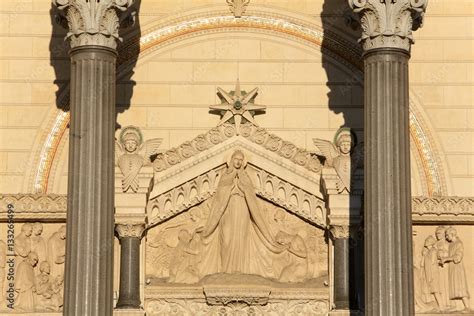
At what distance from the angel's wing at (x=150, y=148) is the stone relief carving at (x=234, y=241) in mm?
1137

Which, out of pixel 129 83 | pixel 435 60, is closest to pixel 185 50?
pixel 129 83

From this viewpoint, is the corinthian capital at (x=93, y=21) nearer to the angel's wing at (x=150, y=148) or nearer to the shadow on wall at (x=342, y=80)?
the angel's wing at (x=150, y=148)

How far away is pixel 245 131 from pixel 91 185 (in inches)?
147

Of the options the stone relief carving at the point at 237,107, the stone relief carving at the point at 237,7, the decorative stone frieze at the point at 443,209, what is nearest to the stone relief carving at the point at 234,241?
the stone relief carving at the point at 237,107

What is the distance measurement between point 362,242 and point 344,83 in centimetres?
303

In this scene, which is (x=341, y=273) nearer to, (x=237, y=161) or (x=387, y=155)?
(x=237, y=161)

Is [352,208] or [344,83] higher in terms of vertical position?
[344,83]

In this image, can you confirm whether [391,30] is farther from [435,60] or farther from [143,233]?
[143,233]

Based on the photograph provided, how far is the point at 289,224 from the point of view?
77.8 feet

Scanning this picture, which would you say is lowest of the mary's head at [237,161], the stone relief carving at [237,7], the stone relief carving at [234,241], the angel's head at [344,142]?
the stone relief carving at [234,241]

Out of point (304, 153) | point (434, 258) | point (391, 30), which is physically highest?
point (391, 30)

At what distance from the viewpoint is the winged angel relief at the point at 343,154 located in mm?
23203

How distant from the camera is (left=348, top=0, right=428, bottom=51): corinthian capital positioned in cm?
2155

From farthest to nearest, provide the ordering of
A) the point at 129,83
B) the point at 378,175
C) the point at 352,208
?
1. the point at 129,83
2. the point at 352,208
3. the point at 378,175
